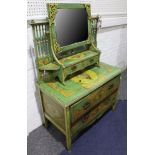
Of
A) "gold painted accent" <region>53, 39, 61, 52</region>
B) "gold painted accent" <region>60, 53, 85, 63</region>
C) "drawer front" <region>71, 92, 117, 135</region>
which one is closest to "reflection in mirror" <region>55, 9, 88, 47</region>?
"gold painted accent" <region>53, 39, 61, 52</region>

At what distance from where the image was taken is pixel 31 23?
4.31 ft

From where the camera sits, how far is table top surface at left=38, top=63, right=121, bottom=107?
1.34 metres

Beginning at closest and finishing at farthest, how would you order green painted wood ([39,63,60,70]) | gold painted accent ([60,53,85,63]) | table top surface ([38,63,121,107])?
1. table top surface ([38,63,121,107])
2. green painted wood ([39,63,60,70])
3. gold painted accent ([60,53,85,63])

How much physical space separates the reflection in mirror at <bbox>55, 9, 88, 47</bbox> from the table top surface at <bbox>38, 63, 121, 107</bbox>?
39 centimetres

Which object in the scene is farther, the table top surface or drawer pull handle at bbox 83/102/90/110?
drawer pull handle at bbox 83/102/90/110

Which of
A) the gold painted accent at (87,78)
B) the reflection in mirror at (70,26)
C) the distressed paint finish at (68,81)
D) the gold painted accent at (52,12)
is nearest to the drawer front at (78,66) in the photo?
the distressed paint finish at (68,81)

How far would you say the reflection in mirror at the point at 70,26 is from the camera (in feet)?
4.76

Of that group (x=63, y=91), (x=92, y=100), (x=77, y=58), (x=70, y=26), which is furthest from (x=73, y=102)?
(x=70, y=26)

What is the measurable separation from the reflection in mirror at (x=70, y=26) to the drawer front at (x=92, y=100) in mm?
581

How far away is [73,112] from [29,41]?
2.60 feet

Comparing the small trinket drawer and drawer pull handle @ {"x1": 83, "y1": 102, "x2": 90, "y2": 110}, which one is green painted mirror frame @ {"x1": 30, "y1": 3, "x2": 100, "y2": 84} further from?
drawer pull handle @ {"x1": 83, "y1": 102, "x2": 90, "y2": 110}

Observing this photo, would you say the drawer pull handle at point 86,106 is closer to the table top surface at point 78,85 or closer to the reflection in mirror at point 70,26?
the table top surface at point 78,85

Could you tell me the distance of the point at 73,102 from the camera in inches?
52.1

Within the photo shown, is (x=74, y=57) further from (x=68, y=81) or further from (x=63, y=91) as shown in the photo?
(x=63, y=91)
